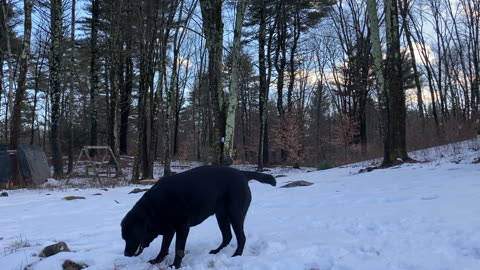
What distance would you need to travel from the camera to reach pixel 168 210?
3.81 m

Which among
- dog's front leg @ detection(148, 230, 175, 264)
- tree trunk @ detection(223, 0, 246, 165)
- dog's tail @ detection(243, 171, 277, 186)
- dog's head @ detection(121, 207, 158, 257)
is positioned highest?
tree trunk @ detection(223, 0, 246, 165)

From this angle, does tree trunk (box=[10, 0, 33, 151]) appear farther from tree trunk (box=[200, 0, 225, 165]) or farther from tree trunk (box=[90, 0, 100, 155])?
tree trunk (box=[90, 0, 100, 155])

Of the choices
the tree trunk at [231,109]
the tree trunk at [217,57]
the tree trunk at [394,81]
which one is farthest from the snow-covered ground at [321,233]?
the tree trunk at [217,57]

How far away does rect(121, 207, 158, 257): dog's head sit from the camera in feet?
12.5

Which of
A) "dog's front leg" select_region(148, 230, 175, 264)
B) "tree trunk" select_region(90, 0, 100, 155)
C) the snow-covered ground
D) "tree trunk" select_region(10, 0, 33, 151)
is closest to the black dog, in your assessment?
"dog's front leg" select_region(148, 230, 175, 264)

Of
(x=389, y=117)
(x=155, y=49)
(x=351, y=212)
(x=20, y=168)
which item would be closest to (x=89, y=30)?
(x=155, y=49)

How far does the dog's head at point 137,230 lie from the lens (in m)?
3.81

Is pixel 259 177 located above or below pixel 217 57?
below

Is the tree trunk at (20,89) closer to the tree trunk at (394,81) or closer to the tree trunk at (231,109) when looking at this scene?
the tree trunk at (231,109)

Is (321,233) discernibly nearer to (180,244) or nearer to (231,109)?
(180,244)

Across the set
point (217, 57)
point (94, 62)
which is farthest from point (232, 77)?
point (94, 62)

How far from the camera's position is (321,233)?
14.9 feet

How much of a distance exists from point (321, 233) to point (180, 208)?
1.72 meters

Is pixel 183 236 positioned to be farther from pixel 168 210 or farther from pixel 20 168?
pixel 20 168
